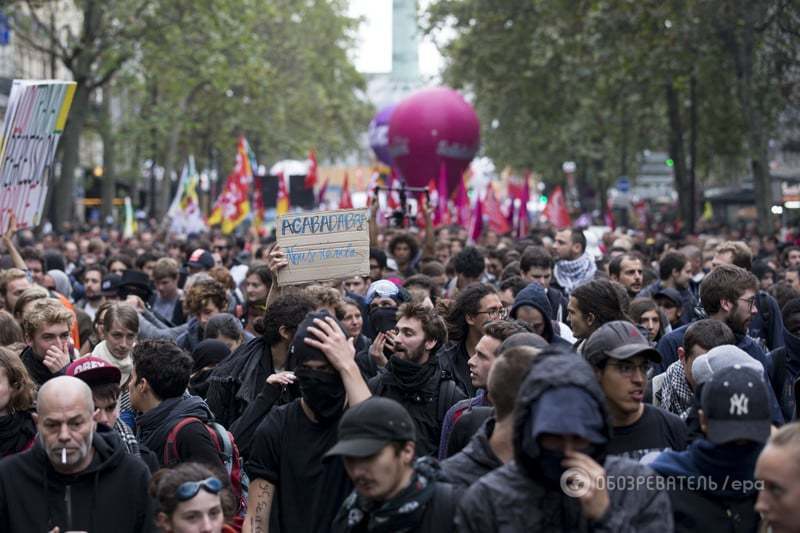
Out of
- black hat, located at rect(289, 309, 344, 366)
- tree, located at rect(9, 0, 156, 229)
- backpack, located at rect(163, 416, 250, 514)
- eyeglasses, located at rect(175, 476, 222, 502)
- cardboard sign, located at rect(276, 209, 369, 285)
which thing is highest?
tree, located at rect(9, 0, 156, 229)

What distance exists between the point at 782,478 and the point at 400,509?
43.8 inches

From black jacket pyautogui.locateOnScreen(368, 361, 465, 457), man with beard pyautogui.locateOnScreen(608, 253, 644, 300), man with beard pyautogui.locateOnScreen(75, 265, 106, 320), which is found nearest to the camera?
black jacket pyautogui.locateOnScreen(368, 361, 465, 457)

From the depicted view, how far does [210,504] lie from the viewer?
→ 16.1 feet

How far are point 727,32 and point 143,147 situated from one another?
82.5ft

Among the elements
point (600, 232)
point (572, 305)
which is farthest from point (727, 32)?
point (572, 305)

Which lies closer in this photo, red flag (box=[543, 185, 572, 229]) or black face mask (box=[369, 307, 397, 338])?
black face mask (box=[369, 307, 397, 338])

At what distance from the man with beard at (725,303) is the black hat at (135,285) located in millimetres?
4865

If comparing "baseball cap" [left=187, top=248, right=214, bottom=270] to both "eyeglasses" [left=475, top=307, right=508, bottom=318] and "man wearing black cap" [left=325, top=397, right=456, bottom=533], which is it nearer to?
"eyeglasses" [left=475, top=307, right=508, bottom=318]

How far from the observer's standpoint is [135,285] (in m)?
11.8

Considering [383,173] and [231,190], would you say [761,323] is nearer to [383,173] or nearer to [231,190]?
[231,190]

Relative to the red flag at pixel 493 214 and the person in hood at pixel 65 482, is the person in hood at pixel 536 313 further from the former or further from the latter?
the red flag at pixel 493 214

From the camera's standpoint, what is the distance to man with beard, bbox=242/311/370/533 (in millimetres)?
5496

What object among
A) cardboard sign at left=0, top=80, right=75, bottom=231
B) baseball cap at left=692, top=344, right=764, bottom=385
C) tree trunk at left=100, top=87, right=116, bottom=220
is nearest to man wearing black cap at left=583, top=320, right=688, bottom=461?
baseball cap at left=692, top=344, right=764, bottom=385

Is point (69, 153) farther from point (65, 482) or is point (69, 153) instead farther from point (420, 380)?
point (65, 482)
